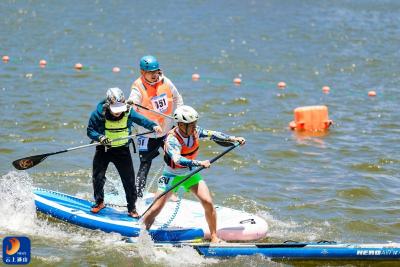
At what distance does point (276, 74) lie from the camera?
2322 cm

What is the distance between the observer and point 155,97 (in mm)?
10875

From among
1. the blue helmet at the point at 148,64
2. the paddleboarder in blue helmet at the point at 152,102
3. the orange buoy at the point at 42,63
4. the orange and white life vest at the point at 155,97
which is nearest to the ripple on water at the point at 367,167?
the paddleboarder in blue helmet at the point at 152,102

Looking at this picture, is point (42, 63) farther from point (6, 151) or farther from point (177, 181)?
point (177, 181)

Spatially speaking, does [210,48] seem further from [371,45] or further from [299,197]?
[299,197]

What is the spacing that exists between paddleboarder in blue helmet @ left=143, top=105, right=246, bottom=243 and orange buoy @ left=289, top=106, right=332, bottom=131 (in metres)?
7.24

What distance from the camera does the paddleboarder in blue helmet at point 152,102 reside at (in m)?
10.8

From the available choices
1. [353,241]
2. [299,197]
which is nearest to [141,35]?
[299,197]

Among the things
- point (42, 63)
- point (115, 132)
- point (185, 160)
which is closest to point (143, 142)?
point (115, 132)

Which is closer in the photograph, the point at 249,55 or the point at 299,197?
the point at 299,197

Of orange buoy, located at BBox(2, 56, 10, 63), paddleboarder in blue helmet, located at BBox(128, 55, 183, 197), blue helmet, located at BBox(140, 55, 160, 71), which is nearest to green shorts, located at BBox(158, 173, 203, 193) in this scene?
paddleboarder in blue helmet, located at BBox(128, 55, 183, 197)

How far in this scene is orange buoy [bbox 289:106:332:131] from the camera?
16.8 meters

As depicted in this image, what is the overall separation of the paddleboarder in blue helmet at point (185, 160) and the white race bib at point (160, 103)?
4.74 ft

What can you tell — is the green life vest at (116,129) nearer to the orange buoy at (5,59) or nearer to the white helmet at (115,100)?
the white helmet at (115,100)

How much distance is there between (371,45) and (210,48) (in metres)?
6.13
